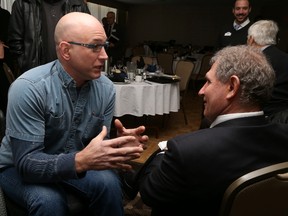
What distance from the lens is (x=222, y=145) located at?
34.7 inches

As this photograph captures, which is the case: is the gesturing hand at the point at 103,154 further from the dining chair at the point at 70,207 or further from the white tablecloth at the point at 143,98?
the white tablecloth at the point at 143,98

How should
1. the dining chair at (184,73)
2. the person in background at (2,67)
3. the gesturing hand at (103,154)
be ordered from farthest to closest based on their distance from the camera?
the dining chair at (184,73)
the person in background at (2,67)
the gesturing hand at (103,154)

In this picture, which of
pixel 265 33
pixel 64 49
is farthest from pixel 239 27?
pixel 64 49

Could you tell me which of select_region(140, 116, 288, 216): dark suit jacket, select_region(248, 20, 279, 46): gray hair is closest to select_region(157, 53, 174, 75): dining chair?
select_region(248, 20, 279, 46): gray hair

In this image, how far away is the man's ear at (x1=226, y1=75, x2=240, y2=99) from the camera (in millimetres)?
1004

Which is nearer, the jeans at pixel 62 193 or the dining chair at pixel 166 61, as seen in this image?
the jeans at pixel 62 193

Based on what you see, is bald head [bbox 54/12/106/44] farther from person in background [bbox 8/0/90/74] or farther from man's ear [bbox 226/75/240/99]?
person in background [bbox 8/0/90/74]

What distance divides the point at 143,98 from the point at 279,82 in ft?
4.96

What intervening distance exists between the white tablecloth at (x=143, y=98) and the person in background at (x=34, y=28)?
2.94 ft

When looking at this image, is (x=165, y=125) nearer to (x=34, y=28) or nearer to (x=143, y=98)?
(x=143, y=98)

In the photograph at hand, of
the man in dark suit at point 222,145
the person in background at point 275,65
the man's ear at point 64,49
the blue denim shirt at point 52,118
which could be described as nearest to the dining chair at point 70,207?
the blue denim shirt at point 52,118

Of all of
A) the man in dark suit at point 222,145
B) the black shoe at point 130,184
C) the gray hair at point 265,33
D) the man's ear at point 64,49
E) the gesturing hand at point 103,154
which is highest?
the gray hair at point 265,33

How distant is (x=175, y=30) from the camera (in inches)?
516

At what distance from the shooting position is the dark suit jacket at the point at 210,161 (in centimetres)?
86
